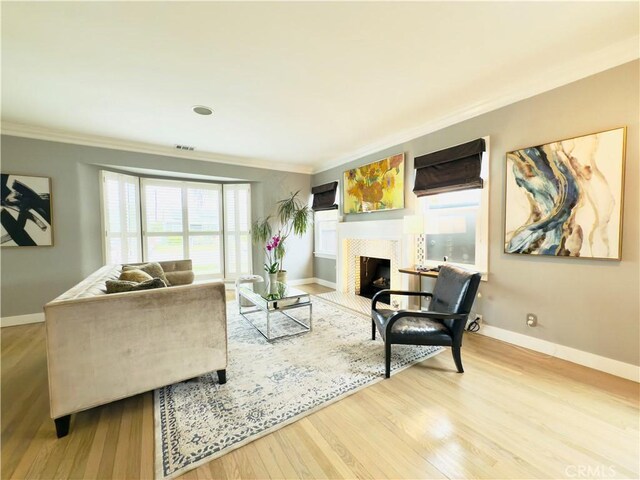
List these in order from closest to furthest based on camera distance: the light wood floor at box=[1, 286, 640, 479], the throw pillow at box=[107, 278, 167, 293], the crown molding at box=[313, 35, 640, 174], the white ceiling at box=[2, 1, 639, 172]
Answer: the light wood floor at box=[1, 286, 640, 479], the white ceiling at box=[2, 1, 639, 172], the throw pillow at box=[107, 278, 167, 293], the crown molding at box=[313, 35, 640, 174]

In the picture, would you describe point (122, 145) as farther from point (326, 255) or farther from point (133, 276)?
point (326, 255)

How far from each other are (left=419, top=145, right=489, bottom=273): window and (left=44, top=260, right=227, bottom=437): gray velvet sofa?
276 cm

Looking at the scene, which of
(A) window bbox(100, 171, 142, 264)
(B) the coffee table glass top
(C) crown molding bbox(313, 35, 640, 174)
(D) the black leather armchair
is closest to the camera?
(C) crown molding bbox(313, 35, 640, 174)

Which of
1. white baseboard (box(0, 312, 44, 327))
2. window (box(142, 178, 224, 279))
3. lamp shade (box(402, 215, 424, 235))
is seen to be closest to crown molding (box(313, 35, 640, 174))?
lamp shade (box(402, 215, 424, 235))

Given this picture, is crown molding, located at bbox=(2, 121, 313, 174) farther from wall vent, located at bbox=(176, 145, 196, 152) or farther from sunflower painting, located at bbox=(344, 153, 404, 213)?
sunflower painting, located at bbox=(344, 153, 404, 213)

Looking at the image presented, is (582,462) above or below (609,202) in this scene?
below

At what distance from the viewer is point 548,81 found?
238 centimetres

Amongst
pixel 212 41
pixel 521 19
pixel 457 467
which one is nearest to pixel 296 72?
pixel 212 41

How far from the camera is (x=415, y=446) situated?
1.46m

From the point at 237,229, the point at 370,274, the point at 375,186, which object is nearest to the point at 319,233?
the point at 370,274

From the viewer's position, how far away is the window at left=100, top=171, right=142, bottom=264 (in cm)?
408

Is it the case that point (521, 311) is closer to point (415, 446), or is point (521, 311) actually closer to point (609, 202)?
point (609, 202)

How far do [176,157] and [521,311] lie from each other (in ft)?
17.6

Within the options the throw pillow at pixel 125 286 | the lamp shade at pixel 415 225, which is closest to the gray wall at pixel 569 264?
the lamp shade at pixel 415 225
